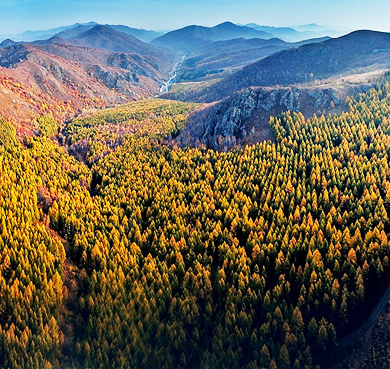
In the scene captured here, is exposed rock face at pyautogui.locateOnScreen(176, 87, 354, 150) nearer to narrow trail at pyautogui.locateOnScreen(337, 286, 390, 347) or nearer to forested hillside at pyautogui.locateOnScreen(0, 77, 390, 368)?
forested hillside at pyautogui.locateOnScreen(0, 77, 390, 368)

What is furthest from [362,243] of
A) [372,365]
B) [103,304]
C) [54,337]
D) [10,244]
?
[10,244]

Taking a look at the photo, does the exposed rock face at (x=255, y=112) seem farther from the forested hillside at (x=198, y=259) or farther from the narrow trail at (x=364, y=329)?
the narrow trail at (x=364, y=329)

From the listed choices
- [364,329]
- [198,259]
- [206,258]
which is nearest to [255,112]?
[206,258]

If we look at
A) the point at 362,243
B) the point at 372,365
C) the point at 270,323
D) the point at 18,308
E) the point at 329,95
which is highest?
the point at 329,95

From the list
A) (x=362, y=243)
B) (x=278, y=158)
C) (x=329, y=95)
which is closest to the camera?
(x=362, y=243)

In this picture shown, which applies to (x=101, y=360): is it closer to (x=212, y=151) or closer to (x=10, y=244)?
(x=10, y=244)

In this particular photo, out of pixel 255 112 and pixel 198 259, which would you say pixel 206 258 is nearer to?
pixel 198 259

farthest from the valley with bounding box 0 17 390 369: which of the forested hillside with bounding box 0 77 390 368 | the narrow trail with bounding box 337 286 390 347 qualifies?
the forested hillside with bounding box 0 77 390 368
